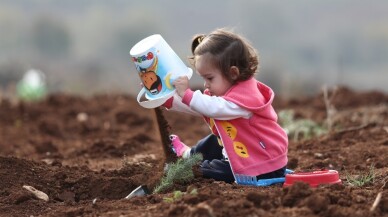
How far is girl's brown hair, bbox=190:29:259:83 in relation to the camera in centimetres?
502

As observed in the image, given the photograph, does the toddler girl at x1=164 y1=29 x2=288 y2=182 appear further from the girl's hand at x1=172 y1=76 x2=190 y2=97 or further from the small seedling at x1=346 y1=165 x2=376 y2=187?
the small seedling at x1=346 y1=165 x2=376 y2=187

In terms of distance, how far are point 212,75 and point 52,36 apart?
24.4 metres

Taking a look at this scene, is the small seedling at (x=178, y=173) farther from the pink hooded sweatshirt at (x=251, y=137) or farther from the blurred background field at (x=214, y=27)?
the blurred background field at (x=214, y=27)

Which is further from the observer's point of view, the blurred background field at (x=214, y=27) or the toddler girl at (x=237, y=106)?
the blurred background field at (x=214, y=27)

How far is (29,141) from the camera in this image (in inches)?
332

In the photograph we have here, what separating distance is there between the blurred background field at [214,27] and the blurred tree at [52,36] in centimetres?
3

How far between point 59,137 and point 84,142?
26.2 inches

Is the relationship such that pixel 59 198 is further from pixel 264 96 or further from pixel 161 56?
pixel 264 96

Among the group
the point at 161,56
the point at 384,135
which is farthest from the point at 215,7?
the point at 161,56

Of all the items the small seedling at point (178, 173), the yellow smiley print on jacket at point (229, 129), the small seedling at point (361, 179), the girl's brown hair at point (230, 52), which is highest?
the girl's brown hair at point (230, 52)

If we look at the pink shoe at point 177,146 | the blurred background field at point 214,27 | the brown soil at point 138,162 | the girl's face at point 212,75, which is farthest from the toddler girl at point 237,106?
the blurred background field at point 214,27

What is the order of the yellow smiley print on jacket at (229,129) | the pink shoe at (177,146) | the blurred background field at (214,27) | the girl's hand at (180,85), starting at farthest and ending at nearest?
the blurred background field at (214,27) → the pink shoe at (177,146) → the yellow smiley print on jacket at (229,129) → the girl's hand at (180,85)

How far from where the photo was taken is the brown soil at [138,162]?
13.2 feet

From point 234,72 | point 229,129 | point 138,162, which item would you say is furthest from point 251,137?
point 138,162
